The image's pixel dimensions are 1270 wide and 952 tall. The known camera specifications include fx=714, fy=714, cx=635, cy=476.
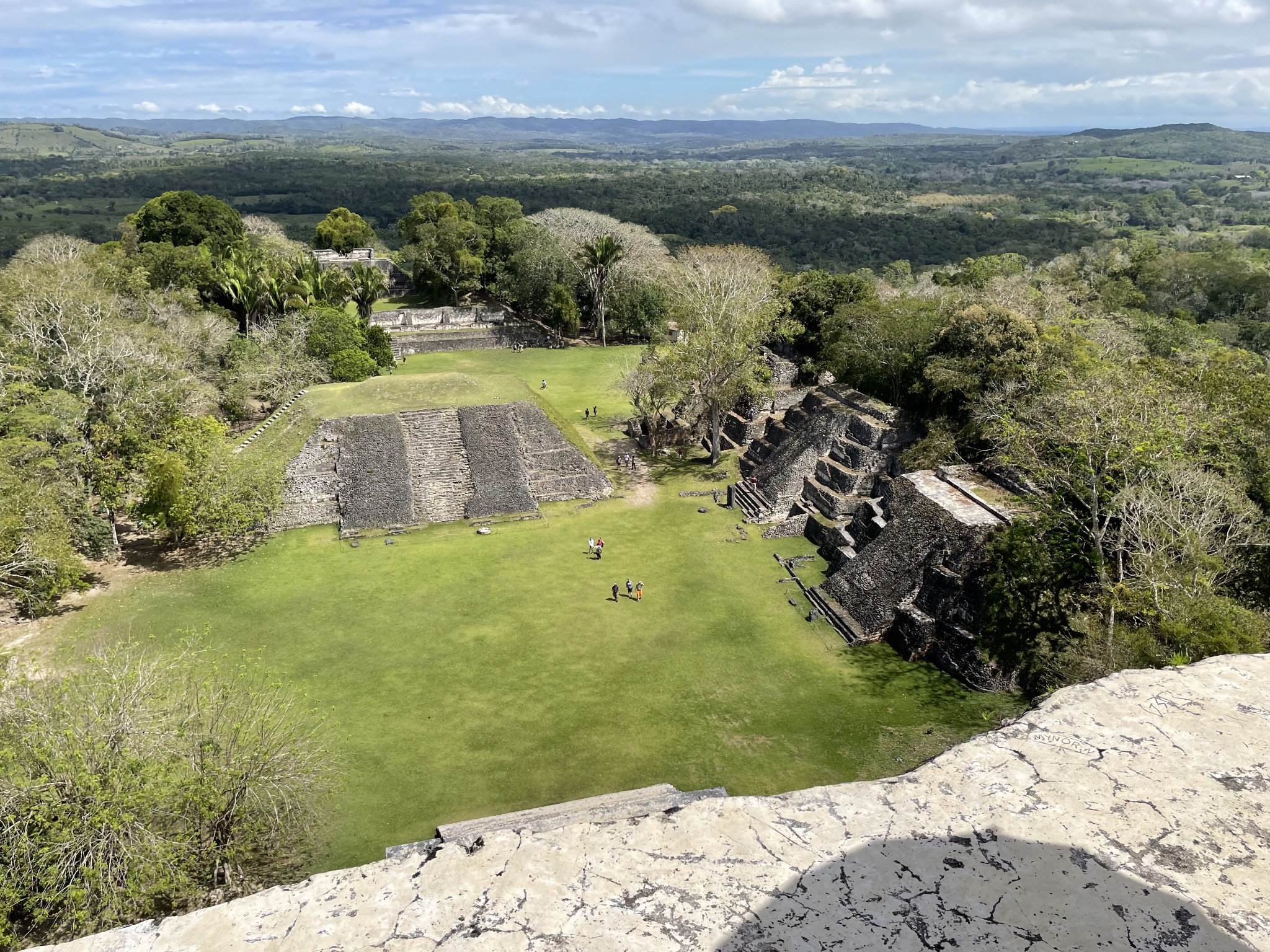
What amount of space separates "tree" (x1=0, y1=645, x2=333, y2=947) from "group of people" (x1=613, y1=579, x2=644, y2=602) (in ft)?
30.7

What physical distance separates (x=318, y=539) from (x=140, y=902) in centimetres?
1446

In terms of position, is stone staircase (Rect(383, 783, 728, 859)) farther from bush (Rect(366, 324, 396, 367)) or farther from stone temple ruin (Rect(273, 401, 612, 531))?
bush (Rect(366, 324, 396, 367))

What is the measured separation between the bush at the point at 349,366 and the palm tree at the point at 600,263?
17317 millimetres

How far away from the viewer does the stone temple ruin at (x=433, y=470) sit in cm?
2434

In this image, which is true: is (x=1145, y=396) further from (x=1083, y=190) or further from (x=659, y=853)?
(x=1083, y=190)

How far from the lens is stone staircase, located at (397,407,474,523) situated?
81.6 feet

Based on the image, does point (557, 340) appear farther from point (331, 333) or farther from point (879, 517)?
point (879, 517)

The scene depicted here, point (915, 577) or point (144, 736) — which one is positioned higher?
point (144, 736)

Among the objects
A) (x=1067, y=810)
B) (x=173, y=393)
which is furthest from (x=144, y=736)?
(x=173, y=393)

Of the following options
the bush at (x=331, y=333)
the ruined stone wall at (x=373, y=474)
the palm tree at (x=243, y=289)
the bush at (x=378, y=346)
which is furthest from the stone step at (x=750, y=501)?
the palm tree at (x=243, y=289)

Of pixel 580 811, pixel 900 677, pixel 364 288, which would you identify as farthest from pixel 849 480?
pixel 364 288

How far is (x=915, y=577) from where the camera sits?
18.4 metres

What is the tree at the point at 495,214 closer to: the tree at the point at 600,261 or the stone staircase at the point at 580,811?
the tree at the point at 600,261

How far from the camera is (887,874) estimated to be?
6656mm
